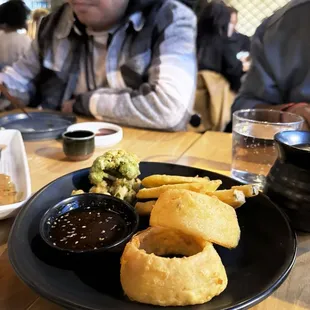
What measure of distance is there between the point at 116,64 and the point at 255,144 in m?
1.13

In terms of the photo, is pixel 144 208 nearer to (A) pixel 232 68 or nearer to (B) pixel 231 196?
(B) pixel 231 196

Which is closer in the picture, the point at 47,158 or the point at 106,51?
the point at 47,158

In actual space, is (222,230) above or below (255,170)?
above

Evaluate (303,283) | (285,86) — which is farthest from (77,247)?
(285,86)

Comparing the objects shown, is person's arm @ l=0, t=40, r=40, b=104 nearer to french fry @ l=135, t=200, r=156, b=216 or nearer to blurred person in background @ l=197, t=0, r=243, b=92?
blurred person in background @ l=197, t=0, r=243, b=92

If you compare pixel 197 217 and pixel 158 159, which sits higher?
pixel 197 217

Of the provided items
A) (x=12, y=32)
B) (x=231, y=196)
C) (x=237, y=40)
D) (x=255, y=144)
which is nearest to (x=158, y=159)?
(x=255, y=144)

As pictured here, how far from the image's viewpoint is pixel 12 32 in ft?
11.0

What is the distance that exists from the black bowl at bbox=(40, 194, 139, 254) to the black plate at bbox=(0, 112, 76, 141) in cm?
79

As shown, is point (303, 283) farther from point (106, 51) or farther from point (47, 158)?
point (106, 51)

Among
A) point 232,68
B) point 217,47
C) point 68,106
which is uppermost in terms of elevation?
point 217,47

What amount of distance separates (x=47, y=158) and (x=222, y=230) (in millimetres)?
875

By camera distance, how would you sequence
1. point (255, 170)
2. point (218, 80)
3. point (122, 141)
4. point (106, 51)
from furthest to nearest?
point (218, 80)
point (106, 51)
point (122, 141)
point (255, 170)

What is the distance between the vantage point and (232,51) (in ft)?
8.18
